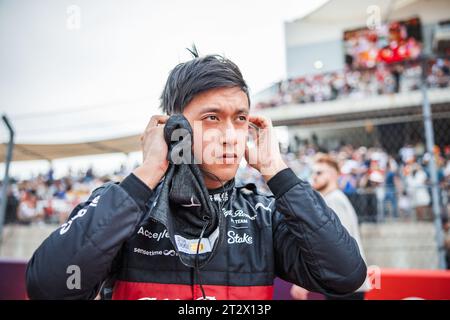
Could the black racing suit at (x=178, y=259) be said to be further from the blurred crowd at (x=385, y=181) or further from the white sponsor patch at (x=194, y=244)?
the blurred crowd at (x=385, y=181)

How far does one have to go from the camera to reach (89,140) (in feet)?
15.7

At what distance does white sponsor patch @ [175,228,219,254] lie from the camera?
36.1 inches

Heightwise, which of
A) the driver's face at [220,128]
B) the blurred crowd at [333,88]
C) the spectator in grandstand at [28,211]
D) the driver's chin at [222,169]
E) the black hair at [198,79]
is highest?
the blurred crowd at [333,88]

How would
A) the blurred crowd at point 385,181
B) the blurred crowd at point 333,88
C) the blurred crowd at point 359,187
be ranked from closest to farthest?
the blurred crowd at point 385,181 → the blurred crowd at point 359,187 → the blurred crowd at point 333,88

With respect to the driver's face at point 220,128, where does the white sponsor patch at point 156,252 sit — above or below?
below

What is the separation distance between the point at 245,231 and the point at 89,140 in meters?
4.22

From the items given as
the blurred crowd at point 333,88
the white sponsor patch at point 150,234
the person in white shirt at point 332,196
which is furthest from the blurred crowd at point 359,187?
the white sponsor patch at point 150,234

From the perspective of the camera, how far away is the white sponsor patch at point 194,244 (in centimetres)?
92

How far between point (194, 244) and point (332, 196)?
81.2 inches

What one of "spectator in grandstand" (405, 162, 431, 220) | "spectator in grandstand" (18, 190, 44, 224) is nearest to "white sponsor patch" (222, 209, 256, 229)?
"spectator in grandstand" (405, 162, 431, 220)

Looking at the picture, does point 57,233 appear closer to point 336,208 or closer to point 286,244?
point 286,244

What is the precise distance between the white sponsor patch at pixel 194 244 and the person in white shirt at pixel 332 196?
5.45 feet

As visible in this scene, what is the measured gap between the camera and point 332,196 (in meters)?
2.78

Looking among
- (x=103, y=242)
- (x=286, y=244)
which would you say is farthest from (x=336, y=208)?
(x=103, y=242)
